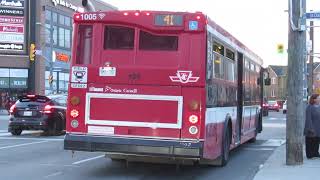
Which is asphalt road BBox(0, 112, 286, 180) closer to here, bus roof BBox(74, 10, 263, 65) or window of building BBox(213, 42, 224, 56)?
window of building BBox(213, 42, 224, 56)

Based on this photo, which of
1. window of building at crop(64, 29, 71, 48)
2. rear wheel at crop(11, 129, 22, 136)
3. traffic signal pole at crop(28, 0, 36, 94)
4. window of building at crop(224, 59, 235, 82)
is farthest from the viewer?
window of building at crop(64, 29, 71, 48)

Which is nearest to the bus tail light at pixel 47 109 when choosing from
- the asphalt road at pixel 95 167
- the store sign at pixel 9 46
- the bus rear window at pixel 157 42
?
the asphalt road at pixel 95 167

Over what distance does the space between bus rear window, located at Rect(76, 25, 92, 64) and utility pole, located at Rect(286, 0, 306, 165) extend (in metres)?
4.52

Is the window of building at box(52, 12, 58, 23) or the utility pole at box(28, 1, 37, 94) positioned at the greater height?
the window of building at box(52, 12, 58, 23)

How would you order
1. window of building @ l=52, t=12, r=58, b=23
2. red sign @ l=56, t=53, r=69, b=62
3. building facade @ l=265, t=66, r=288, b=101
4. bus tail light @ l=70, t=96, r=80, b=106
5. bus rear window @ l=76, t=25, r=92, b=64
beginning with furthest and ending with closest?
building facade @ l=265, t=66, r=288, b=101, window of building @ l=52, t=12, r=58, b=23, red sign @ l=56, t=53, r=69, b=62, bus rear window @ l=76, t=25, r=92, b=64, bus tail light @ l=70, t=96, r=80, b=106

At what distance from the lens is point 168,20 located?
10.9m

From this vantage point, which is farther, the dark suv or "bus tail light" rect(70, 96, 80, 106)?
the dark suv

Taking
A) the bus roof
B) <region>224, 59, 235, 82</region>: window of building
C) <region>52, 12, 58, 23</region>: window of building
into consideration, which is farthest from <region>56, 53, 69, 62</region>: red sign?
the bus roof

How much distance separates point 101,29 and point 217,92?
268cm

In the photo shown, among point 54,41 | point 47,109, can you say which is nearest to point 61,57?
point 54,41

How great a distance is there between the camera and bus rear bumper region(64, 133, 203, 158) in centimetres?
1063

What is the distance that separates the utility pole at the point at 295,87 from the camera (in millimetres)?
13000

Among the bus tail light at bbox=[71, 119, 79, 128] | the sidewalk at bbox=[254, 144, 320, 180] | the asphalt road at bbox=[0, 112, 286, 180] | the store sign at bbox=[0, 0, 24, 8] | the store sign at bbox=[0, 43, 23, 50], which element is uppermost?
the store sign at bbox=[0, 0, 24, 8]

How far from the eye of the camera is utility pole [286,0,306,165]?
42.7 feet
